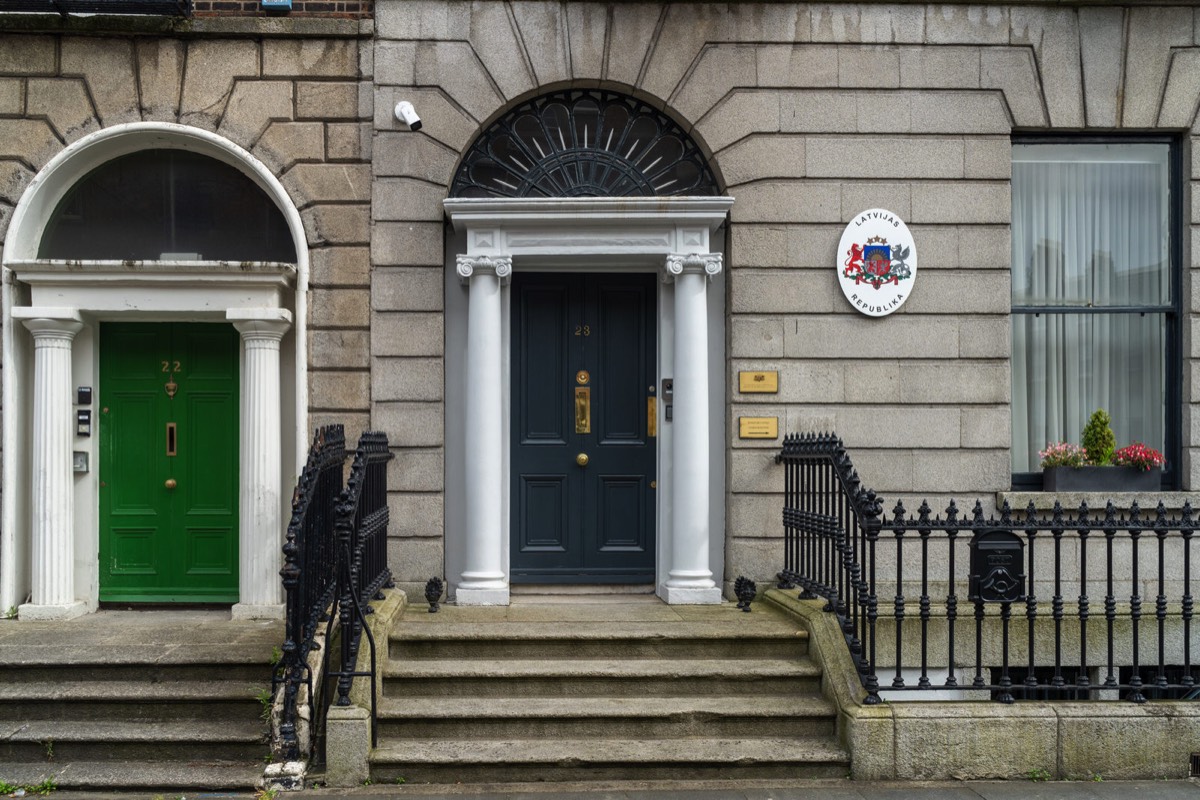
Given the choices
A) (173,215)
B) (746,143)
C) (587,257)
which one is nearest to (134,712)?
(173,215)

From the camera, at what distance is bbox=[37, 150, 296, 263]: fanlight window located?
8.08 metres

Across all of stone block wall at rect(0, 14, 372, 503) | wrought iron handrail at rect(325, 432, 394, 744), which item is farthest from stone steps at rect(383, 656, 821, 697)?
stone block wall at rect(0, 14, 372, 503)

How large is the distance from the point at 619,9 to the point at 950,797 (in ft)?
20.4

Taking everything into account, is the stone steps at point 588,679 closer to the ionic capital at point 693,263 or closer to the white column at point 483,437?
the white column at point 483,437

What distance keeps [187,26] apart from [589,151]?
11.0 feet

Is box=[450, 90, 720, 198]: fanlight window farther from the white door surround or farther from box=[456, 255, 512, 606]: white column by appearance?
box=[456, 255, 512, 606]: white column

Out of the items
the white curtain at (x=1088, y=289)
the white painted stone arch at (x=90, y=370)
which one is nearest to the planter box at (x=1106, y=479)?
the white curtain at (x=1088, y=289)

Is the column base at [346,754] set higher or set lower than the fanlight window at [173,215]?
lower

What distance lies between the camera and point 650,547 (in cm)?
817

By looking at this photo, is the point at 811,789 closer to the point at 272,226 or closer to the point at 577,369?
the point at 577,369

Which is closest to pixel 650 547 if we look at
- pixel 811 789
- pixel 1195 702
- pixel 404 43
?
pixel 811 789

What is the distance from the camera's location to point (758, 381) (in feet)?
25.8

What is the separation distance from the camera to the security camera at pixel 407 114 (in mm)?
7676

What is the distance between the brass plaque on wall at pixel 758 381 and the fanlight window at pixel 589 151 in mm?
1570
